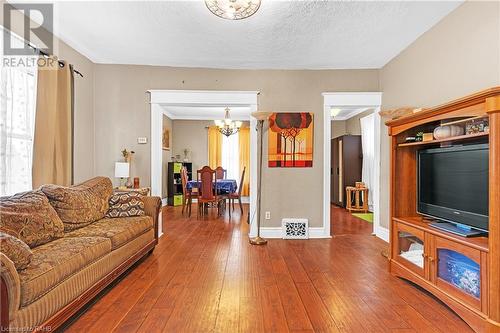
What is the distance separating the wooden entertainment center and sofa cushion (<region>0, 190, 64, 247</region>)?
3.17 metres

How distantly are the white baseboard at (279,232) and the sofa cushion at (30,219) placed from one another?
9.06ft

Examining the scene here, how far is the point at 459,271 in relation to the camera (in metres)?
2.09

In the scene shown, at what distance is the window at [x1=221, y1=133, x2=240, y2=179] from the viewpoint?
9008 mm

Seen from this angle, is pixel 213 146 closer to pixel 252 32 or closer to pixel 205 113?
pixel 205 113

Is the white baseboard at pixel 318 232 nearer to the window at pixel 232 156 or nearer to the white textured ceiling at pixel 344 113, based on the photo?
the white textured ceiling at pixel 344 113

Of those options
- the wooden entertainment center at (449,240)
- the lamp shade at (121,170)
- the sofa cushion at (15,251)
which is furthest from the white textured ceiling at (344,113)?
the sofa cushion at (15,251)

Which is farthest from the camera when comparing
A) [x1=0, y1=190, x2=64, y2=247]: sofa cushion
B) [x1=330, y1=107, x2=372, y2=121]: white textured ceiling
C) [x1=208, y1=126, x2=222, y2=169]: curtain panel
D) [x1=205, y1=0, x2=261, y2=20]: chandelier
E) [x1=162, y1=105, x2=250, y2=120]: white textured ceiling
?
[x1=208, y1=126, x2=222, y2=169]: curtain panel

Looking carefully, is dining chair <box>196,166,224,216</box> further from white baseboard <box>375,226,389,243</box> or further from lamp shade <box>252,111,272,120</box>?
white baseboard <box>375,226,389,243</box>

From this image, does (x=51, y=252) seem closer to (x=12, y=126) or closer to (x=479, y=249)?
(x=12, y=126)

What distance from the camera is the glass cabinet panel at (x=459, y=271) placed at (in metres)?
1.95

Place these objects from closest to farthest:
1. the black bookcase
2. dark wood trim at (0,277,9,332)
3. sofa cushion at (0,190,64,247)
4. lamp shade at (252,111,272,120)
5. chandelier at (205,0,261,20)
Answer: dark wood trim at (0,277,9,332), sofa cushion at (0,190,64,247), chandelier at (205,0,261,20), lamp shade at (252,111,272,120), the black bookcase

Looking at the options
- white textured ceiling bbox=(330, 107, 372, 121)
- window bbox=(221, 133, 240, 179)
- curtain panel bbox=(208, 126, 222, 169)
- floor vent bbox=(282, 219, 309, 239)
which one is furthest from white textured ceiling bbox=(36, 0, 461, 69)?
window bbox=(221, 133, 240, 179)

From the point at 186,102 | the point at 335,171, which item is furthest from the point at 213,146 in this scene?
the point at 186,102

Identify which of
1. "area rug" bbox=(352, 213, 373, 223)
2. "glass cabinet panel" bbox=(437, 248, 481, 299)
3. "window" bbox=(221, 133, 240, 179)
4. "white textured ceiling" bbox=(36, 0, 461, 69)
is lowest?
Answer: "area rug" bbox=(352, 213, 373, 223)
